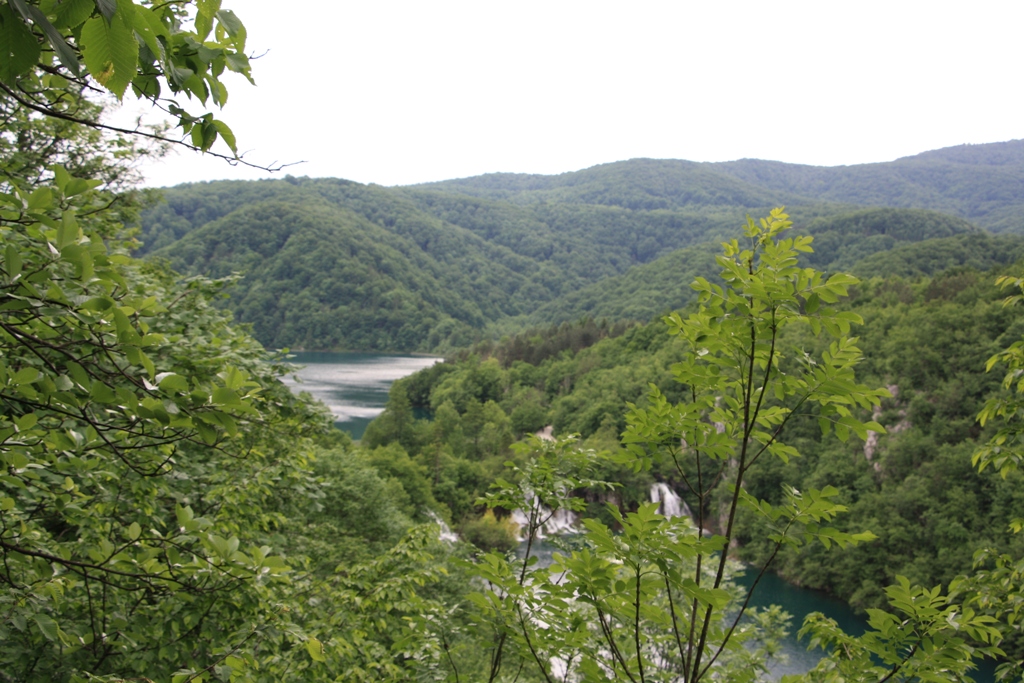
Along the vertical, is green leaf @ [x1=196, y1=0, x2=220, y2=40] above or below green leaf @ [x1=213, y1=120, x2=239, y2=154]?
above

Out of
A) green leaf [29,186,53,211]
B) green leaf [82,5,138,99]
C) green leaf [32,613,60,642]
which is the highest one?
green leaf [82,5,138,99]

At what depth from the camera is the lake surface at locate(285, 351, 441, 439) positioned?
203ft

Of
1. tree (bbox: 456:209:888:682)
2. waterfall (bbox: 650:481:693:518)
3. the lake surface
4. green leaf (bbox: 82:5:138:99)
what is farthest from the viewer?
the lake surface

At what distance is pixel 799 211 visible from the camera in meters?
176

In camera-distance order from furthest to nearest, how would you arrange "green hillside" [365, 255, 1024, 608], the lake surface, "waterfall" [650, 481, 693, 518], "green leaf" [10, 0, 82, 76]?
the lake surface
"waterfall" [650, 481, 693, 518]
"green hillside" [365, 255, 1024, 608]
"green leaf" [10, 0, 82, 76]

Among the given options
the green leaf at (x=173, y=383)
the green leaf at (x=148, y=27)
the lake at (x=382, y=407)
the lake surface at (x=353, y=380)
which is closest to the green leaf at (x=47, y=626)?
the green leaf at (x=173, y=383)

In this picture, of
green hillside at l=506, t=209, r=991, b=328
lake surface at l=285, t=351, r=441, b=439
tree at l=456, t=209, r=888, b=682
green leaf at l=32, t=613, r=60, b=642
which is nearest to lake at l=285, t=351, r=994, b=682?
lake surface at l=285, t=351, r=441, b=439

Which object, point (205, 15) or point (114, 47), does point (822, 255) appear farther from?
point (114, 47)

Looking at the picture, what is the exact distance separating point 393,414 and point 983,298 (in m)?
47.0

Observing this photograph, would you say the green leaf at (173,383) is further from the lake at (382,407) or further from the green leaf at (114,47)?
the lake at (382,407)

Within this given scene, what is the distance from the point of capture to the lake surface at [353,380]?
61.8 meters

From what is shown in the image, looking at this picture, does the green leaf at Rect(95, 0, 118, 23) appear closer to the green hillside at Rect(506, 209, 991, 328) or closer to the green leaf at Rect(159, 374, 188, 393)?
the green leaf at Rect(159, 374, 188, 393)

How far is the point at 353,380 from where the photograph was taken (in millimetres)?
90562

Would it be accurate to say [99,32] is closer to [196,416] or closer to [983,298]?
[196,416]
